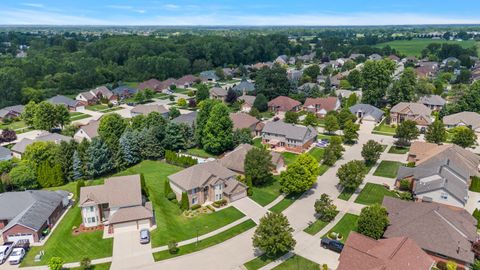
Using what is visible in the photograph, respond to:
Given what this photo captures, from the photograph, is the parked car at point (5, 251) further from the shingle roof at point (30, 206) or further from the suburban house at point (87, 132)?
the suburban house at point (87, 132)

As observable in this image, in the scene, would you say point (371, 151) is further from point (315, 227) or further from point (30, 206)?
point (30, 206)

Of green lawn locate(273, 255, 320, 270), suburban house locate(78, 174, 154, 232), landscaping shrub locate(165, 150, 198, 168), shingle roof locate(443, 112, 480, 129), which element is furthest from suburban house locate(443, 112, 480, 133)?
suburban house locate(78, 174, 154, 232)

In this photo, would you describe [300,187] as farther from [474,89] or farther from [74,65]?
[74,65]

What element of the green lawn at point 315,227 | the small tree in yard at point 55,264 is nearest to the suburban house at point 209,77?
the green lawn at point 315,227

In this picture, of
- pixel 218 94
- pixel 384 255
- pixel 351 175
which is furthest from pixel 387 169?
pixel 218 94

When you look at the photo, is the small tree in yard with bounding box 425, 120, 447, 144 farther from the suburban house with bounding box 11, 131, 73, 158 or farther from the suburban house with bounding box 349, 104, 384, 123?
the suburban house with bounding box 11, 131, 73, 158

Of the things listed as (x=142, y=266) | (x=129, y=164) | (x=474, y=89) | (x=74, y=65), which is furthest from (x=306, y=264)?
(x=74, y=65)
